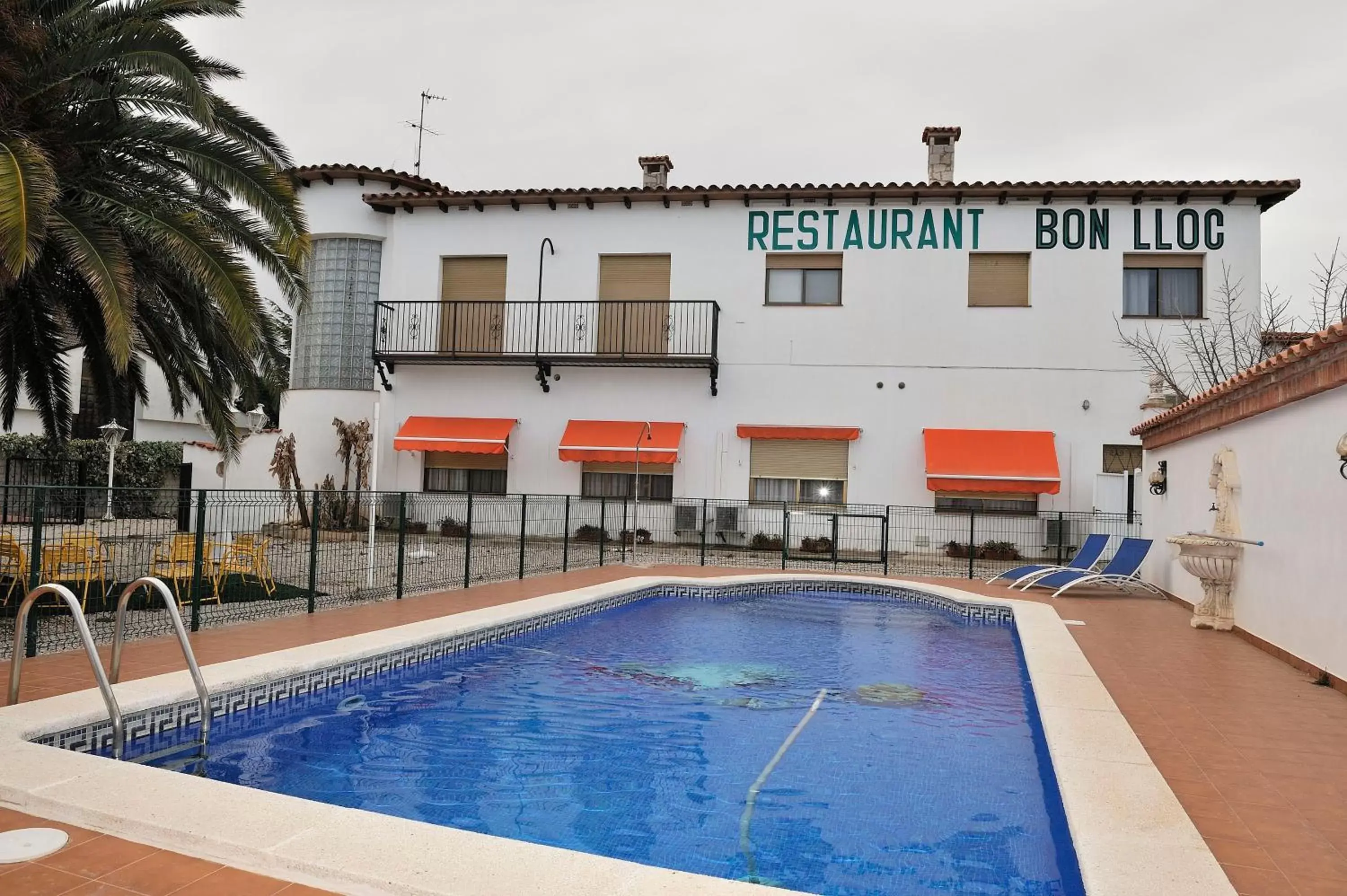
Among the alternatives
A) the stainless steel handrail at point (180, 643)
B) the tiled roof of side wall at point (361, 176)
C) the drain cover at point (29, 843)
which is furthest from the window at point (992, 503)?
the drain cover at point (29, 843)

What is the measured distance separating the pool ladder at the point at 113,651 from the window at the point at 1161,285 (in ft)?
63.8

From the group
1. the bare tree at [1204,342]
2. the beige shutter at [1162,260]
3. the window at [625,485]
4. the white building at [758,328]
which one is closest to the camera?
the bare tree at [1204,342]

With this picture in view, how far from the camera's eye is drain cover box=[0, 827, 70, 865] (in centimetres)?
343

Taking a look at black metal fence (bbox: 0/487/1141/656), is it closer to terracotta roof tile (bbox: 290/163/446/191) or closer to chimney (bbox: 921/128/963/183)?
terracotta roof tile (bbox: 290/163/446/191)

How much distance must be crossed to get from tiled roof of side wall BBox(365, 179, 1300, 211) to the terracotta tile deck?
11.1 meters

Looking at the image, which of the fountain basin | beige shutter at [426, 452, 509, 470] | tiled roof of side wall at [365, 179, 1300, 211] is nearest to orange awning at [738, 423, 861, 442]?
tiled roof of side wall at [365, 179, 1300, 211]

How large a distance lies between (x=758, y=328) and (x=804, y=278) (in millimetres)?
1576

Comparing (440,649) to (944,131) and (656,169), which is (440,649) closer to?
(656,169)

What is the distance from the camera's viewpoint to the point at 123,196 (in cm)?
888

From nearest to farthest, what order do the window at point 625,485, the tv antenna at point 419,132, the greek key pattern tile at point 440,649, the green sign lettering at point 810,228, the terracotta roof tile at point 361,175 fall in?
the greek key pattern tile at point 440,649, the green sign lettering at point 810,228, the window at point 625,485, the terracotta roof tile at point 361,175, the tv antenna at point 419,132

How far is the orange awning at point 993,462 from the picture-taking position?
18672 mm

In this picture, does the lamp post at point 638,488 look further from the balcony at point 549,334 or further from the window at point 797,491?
the window at point 797,491

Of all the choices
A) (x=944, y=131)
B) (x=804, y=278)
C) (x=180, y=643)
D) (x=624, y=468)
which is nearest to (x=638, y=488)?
(x=624, y=468)

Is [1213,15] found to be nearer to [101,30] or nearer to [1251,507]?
[1251,507]
